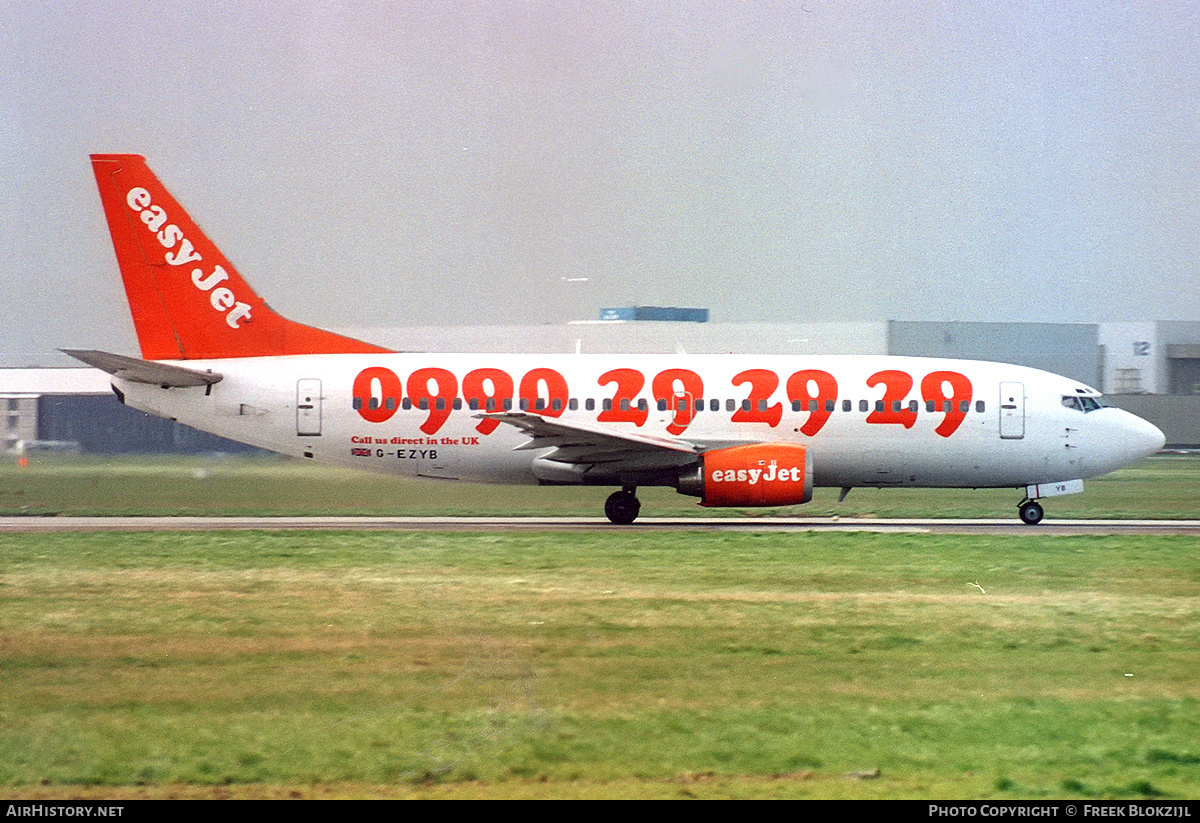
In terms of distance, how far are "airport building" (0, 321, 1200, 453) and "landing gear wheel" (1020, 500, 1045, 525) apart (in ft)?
37.5

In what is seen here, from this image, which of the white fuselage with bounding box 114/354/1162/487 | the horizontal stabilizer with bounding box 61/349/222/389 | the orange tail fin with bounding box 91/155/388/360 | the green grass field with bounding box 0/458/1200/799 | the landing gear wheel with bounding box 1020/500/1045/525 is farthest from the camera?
the landing gear wheel with bounding box 1020/500/1045/525

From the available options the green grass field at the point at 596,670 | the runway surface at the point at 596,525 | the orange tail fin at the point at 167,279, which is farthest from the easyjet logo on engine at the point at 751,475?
the orange tail fin at the point at 167,279

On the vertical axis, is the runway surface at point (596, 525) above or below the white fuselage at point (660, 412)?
below

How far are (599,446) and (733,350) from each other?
19817 mm

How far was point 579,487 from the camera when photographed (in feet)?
87.0

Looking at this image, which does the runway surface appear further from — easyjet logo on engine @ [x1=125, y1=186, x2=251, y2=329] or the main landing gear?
easyjet logo on engine @ [x1=125, y1=186, x2=251, y2=329]

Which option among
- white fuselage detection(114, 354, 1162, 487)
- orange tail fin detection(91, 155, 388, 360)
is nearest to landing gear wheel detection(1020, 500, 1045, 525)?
white fuselage detection(114, 354, 1162, 487)

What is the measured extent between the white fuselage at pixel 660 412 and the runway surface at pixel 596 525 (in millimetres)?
942

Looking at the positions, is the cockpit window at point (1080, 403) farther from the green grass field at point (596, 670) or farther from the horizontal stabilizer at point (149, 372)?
the horizontal stabilizer at point (149, 372)

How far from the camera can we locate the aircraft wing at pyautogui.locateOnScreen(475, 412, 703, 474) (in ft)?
79.2

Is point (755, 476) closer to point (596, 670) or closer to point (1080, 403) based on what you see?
point (1080, 403)

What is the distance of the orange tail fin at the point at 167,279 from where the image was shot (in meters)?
25.6

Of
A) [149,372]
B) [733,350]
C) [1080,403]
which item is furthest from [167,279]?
[733,350]

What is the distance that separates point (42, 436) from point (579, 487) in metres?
12.9
